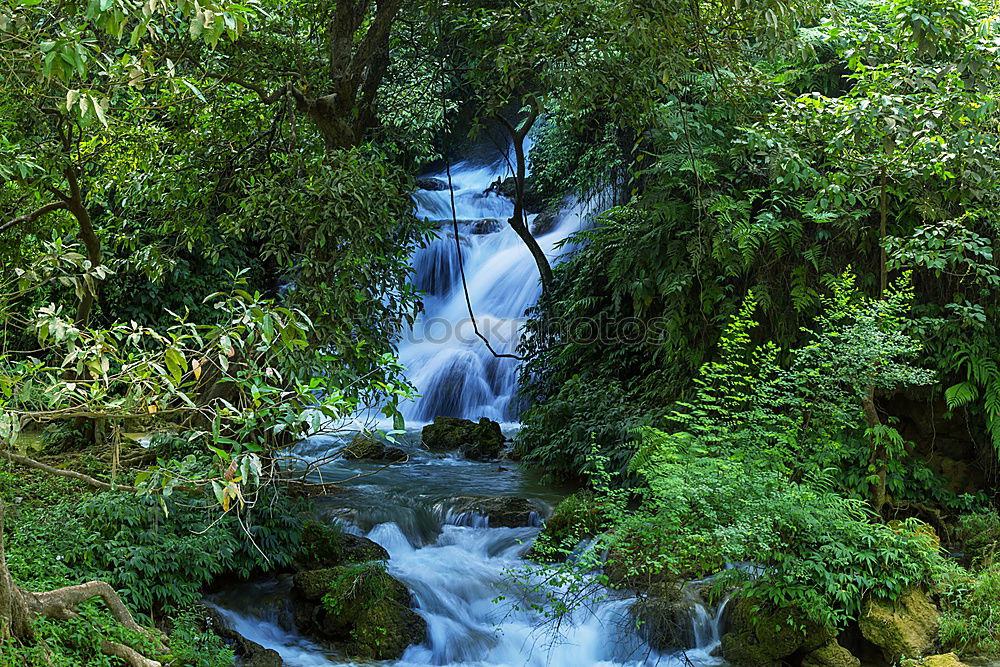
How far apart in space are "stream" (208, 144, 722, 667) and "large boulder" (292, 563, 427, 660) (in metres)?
0.12

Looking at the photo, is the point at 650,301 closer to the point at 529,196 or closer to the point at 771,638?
the point at 771,638

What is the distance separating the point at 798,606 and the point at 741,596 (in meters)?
0.48

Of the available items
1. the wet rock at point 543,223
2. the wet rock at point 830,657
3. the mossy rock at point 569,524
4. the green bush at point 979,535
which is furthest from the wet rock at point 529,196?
the wet rock at point 830,657

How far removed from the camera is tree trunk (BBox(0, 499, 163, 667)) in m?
4.62

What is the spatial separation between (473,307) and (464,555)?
7.76m

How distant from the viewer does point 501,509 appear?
878cm

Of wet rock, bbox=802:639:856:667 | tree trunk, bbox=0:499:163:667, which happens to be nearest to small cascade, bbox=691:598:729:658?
wet rock, bbox=802:639:856:667

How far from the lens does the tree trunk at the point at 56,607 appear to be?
4.62 metres

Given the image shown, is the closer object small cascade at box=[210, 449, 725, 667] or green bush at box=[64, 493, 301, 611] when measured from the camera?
green bush at box=[64, 493, 301, 611]

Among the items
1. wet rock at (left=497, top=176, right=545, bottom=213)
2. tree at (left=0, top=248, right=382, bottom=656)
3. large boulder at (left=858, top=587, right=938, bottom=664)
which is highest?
wet rock at (left=497, top=176, right=545, bottom=213)

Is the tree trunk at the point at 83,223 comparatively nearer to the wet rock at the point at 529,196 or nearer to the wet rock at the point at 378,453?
the wet rock at the point at 378,453

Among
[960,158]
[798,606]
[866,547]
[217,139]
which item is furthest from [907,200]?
[217,139]

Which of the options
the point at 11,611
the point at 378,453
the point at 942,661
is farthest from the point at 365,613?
the point at 378,453

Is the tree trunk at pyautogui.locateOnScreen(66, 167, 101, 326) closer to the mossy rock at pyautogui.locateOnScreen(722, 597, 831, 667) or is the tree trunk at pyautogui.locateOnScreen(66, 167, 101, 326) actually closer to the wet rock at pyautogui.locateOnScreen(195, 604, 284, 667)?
the wet rock at pyautogui.locateOnScreen(195, 604, 284, 667)
